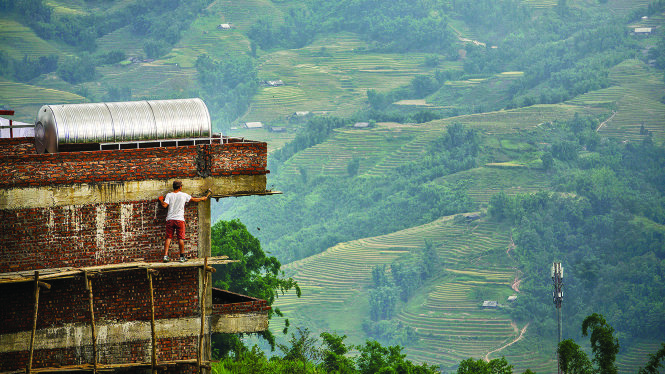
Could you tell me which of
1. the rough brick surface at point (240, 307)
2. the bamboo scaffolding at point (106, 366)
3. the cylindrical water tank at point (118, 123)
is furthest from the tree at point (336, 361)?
the cylindrical water tank at point (118, 123)

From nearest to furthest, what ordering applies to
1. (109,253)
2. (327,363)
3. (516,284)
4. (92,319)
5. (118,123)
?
(92,319)
(109,253)
(118,123)
(327,363)
(516,284)

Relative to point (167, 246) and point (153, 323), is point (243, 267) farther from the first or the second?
point (153, 323)

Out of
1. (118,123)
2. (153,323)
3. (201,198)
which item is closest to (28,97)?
(118,123)

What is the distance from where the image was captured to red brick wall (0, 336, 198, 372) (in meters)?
21.2

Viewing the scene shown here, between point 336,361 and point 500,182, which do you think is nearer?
point 336,361

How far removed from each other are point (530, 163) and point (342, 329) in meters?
55.1

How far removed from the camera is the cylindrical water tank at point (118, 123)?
21875mm

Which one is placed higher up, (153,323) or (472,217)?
(153,323)

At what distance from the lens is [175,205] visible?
2169 cm

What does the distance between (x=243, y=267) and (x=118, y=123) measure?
118ft

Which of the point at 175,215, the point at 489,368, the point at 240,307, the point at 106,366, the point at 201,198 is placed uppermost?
the point at 201,198

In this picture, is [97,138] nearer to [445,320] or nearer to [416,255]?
[445,320]

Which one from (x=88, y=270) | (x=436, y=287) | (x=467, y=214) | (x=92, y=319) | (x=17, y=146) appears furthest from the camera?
(x=467, y=214)

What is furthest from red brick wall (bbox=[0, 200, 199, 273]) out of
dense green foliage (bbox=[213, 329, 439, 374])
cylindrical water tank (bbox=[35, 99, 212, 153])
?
dense green foliage (bbox=[213, 329, 439, 374])
